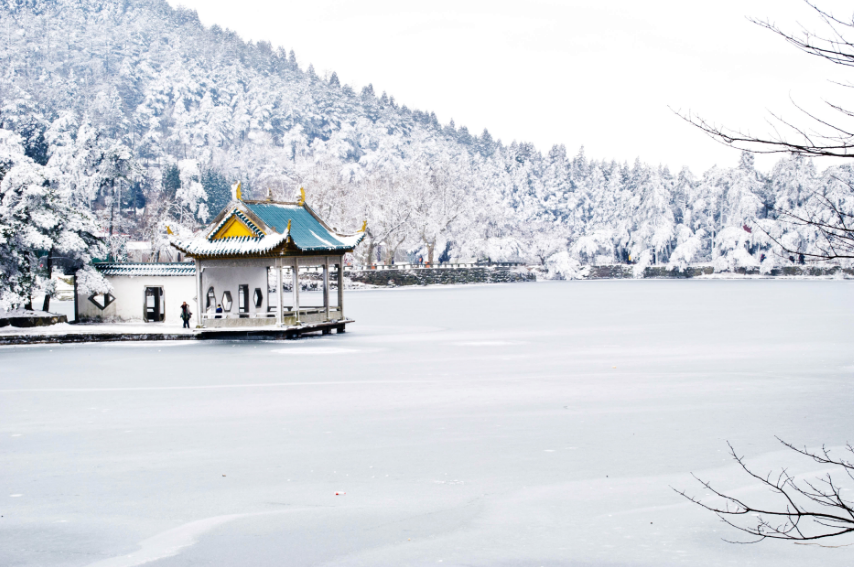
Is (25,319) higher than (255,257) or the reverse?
the reverse

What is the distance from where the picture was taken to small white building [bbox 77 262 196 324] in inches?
1171

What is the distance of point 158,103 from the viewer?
575 feet

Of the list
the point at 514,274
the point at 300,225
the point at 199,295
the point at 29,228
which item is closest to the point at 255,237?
the point at 300,225

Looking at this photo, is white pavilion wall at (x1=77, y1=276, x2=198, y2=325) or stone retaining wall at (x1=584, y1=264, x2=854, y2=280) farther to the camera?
stone retaining wall at (x1=584, y1=264, x2=854, y2=280)

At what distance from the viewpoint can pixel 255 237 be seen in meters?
26.7

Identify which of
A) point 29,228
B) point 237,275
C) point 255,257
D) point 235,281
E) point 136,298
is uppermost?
point 29,228

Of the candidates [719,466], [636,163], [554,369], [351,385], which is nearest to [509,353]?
[554,369]

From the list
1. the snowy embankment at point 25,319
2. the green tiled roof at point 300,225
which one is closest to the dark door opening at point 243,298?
the green tiled roof at point 300,225

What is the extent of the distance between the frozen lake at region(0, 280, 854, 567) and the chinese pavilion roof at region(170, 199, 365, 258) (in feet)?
17.8

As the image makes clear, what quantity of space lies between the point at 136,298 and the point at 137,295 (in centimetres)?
11

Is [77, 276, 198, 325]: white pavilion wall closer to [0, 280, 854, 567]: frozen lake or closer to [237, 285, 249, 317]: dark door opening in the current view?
[237, 285, 249, 317]: dark door opening

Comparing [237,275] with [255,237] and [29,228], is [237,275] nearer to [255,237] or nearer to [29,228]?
[255,237]

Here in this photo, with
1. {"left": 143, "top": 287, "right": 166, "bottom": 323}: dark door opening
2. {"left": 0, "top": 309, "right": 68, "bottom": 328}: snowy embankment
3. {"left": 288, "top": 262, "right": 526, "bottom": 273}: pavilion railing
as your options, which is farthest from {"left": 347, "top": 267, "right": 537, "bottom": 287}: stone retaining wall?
{"left": 0, "top": 309, "right": 68, "bottom": 328}: snowy embankment

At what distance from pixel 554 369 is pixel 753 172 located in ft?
268
